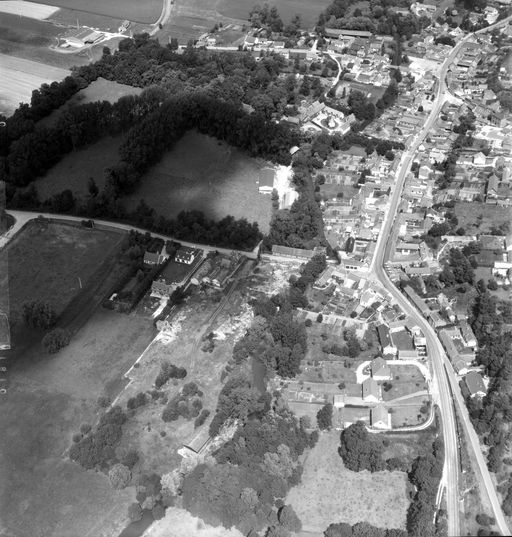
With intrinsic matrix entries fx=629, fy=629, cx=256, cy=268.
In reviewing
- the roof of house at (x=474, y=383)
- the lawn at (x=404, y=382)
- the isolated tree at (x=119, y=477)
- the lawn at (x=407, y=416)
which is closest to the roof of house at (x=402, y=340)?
the lawn at (x=404, y=382)

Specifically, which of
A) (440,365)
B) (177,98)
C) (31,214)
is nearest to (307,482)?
(440,365)

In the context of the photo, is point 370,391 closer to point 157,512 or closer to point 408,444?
point 408,444

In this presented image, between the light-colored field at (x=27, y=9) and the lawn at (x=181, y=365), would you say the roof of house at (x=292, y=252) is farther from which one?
the light-colored field at (x=27, y=9)

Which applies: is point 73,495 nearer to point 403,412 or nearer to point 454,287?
point 403,412

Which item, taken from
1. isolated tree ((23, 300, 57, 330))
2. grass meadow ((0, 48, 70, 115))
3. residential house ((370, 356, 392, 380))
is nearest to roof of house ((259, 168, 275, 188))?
isolated tree ((23, 300, 57, 330))

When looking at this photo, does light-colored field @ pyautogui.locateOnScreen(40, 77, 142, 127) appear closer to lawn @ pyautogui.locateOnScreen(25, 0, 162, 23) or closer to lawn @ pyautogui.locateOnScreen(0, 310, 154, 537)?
lawn @ pyautogui.locateOnScreen(25, 0, 162, 23)

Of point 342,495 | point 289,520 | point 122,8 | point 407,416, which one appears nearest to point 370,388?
point 407,416
